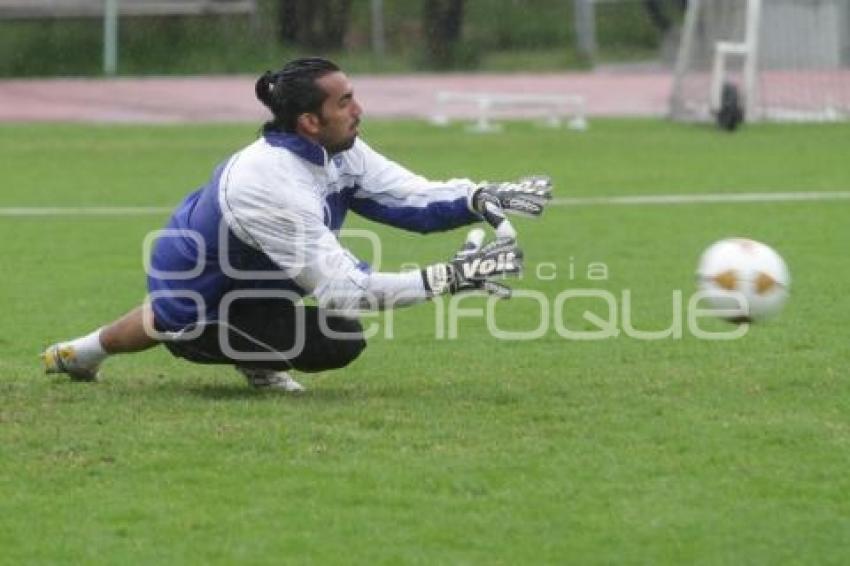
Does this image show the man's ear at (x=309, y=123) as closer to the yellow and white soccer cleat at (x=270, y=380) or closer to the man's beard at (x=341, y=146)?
the man's beard at (x=341, y=146)

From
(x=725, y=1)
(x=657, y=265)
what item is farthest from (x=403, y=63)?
(x=657, y=265)

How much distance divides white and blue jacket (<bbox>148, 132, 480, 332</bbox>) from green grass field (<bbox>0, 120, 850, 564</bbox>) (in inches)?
16.6

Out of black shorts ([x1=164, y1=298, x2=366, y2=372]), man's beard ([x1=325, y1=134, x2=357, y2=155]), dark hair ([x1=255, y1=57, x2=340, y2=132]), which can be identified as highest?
dark hair ([x1=255, y1=57, x2=340, y2=132])

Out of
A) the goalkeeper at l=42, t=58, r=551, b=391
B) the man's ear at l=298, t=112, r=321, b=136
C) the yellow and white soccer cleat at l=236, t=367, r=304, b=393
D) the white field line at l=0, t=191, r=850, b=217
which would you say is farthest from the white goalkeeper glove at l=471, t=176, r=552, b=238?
the white field line at l=0, t=191, r=850, b=217

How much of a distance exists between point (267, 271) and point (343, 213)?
55 cm

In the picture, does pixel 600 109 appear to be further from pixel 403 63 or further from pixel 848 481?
pixel 848 481

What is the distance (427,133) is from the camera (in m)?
22.8

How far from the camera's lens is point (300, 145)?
313 inches

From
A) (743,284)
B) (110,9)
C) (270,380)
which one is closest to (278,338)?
(270,380)

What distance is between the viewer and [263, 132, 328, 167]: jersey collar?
794 centimetres

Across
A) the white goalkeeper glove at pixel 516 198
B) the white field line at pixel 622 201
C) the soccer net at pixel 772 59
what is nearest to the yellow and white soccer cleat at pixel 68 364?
the white goalkeeper glove at pixel 516 198

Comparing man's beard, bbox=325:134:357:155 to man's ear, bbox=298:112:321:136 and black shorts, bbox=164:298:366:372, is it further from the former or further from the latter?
black shorts, bbox=164:298:366:372

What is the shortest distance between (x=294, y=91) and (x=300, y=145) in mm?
206

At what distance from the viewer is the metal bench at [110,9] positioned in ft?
99.3
